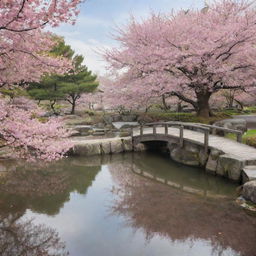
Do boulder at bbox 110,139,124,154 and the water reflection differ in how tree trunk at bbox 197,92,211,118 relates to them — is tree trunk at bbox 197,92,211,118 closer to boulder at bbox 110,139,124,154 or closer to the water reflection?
boulder at bbox 110,139,124,154

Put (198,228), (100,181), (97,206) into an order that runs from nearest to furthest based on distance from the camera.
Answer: (198,228)
(97,206)
(100,181)

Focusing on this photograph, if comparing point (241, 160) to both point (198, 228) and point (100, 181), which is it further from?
point (100, 181)

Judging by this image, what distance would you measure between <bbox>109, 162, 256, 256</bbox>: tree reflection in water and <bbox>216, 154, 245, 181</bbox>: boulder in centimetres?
145

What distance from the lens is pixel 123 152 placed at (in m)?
14.2

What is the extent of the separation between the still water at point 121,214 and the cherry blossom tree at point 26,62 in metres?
1.83

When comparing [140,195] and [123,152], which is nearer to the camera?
[140,195]

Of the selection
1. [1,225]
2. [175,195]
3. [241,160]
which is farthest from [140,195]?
[1,225]

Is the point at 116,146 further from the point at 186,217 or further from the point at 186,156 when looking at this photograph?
the point at 186,217

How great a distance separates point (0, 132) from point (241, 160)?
23.3 feet

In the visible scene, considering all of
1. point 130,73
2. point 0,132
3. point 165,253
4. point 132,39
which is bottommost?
point 165,253

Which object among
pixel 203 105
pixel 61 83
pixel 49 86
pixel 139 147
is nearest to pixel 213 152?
pixel 139 147

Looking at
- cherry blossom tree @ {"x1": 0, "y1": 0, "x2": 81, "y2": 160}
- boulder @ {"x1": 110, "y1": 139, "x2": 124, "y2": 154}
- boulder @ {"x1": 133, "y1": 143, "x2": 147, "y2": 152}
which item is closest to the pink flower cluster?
cherry blossom tree @ {"x1": 0, "y1": 0, "x2": 81, "y2": 160}

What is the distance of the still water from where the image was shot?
5469 mm

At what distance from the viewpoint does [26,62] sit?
270 inches
